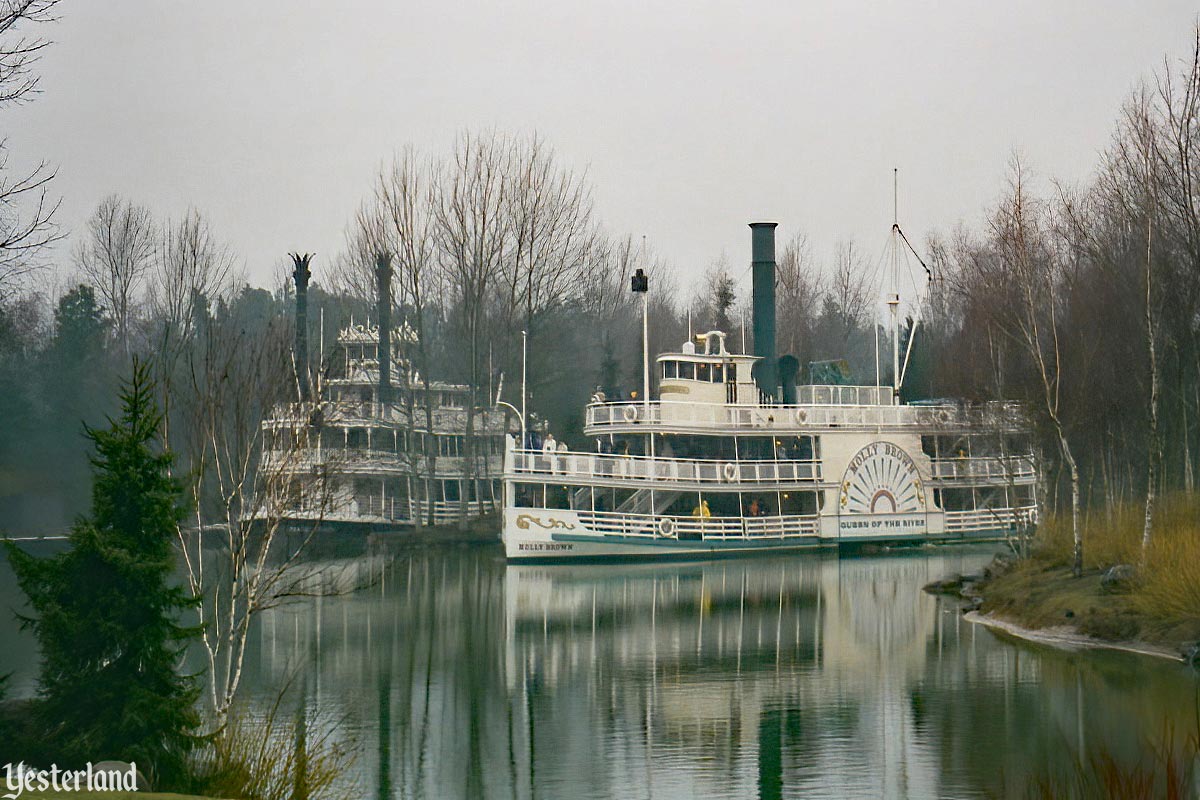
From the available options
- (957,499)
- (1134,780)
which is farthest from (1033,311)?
(957,499)

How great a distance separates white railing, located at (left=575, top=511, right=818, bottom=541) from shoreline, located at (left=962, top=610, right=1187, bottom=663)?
15.6 m

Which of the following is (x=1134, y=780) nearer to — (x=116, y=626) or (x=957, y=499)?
(x=116, y=626)

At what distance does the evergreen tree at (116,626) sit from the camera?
35.1 feet

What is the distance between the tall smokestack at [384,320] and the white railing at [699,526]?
13.8 metres

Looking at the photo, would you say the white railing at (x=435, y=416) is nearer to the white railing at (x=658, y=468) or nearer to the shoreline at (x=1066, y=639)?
the white railing at (x=658, y=468)

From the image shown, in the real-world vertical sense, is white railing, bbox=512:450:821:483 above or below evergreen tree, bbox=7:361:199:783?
above

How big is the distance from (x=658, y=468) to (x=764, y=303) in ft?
24.4

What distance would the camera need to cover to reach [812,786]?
1354 centimetres

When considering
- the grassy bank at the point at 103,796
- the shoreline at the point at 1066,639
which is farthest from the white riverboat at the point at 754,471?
the grassy bank at the point at 103,796

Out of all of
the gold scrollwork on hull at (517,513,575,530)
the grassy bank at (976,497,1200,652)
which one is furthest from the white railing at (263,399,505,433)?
the grassy bank at (976,497,1200,652)

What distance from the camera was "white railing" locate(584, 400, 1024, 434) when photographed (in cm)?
4041

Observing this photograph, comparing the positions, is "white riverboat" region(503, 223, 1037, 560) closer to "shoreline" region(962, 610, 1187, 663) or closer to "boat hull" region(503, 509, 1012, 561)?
"boat hull" region(503, 509, 1012, 561)

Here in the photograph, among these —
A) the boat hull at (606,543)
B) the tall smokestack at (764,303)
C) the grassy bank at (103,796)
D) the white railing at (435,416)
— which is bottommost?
the grassy bank at (103,796)

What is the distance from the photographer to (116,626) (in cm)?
1073
